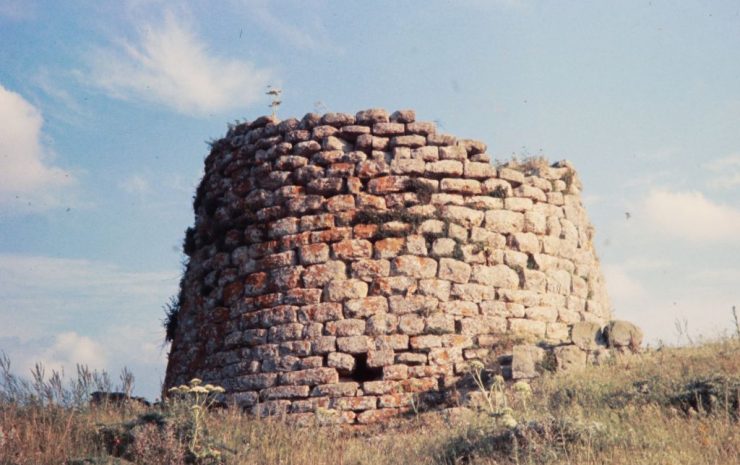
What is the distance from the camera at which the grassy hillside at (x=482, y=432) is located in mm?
5320

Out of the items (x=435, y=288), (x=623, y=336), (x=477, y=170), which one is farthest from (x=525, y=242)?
(x=623, y=336)

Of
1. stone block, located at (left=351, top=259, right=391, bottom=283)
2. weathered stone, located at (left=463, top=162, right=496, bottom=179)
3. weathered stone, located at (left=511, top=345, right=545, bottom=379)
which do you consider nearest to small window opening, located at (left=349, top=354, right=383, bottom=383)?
stone block, located at (left=351, top=259, right=391, bottom=283)

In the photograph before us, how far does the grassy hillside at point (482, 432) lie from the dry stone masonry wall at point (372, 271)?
86 centimetres

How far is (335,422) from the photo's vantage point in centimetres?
801

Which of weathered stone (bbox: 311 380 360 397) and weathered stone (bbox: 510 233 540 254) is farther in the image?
weathered stone (bbox: 510 233 540 254)

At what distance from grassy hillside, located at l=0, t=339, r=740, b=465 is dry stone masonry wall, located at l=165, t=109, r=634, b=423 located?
0.86 metres

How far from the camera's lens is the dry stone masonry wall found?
8.33m

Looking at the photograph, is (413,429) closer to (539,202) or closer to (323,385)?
(323,385)

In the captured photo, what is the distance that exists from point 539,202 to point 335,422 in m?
3.60

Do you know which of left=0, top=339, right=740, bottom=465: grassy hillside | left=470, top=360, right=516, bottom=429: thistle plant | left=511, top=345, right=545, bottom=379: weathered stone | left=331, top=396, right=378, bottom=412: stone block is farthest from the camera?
left=331, top=396, right=378, bottom=412: stone block

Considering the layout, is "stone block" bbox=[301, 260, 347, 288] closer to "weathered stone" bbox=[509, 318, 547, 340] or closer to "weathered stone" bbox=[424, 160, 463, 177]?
"weathered stone" bbox=[424, 160, 463, 177]

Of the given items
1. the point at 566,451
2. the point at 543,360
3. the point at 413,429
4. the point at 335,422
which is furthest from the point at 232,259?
the point at 566,451

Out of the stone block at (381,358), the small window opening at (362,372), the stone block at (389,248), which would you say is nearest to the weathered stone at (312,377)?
the small window opening at (362,372)

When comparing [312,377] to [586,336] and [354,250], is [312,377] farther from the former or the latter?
[586,336]
